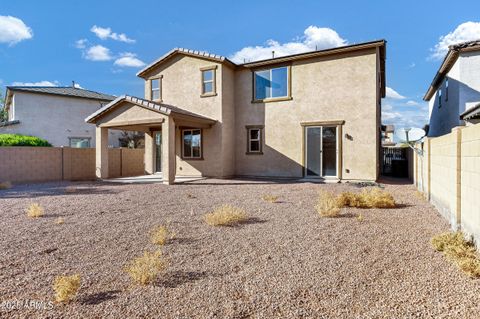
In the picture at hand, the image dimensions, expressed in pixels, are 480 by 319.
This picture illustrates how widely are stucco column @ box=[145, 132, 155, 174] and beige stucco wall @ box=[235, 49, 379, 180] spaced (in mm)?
5623

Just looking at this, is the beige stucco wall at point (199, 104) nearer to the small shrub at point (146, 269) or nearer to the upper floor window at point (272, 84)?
the upper floor window at point (272, 84)

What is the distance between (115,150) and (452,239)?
17344 millimetres

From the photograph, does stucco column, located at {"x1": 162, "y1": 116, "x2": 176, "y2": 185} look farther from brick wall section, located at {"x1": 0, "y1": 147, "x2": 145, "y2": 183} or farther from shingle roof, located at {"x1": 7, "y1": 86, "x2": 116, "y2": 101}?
shingle roof, located at {"x1": 7, "y1": 86, "x2": 116, "y2": 101}

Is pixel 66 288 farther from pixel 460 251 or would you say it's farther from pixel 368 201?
pixel 368 201

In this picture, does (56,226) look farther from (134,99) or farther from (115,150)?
(115,150)

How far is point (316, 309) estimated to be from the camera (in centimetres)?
298

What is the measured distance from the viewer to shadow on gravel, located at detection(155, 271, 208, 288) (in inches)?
139

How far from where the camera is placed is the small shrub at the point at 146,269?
3.54 m

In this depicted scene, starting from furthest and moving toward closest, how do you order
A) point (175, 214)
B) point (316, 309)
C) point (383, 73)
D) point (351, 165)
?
point (383, 73) → point (351, 165) → point (175, 214) → point (316, 309)

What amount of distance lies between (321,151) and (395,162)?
20.1 ft

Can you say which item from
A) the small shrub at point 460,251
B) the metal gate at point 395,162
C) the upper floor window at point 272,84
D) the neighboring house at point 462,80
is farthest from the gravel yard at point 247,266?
the metal gate at point 395,162

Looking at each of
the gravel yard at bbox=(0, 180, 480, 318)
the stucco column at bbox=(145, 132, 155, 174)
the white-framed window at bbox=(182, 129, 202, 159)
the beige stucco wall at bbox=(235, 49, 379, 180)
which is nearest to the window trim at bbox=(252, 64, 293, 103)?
the beige stucco wall at bbox=(235, 49, 379, 180)

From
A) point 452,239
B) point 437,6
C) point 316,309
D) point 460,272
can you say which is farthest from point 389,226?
point 437,6

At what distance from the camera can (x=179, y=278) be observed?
3.69 m
